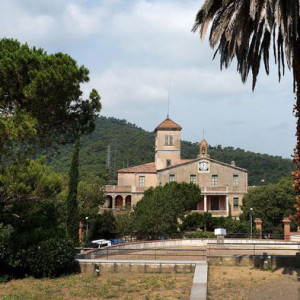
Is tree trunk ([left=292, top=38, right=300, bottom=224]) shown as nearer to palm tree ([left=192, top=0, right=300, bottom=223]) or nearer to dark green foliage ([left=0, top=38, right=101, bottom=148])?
palm tree ([left=192, top=0, right=300, bottom=223])

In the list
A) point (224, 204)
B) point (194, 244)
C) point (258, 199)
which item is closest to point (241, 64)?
point (194, 244)

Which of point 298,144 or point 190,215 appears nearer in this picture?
point 298,144

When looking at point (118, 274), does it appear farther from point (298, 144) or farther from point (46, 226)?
point (298, 144)

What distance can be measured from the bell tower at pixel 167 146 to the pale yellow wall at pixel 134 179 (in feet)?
5.70

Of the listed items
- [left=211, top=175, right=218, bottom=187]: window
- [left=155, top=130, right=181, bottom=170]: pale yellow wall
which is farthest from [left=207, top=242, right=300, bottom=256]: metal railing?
[left=155, top=130, right=181, bottom=170]: pale yellow wall

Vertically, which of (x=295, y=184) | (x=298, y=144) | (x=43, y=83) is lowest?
(x=295, y=184)

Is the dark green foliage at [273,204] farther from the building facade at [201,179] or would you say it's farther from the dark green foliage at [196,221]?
the dark green foliage at [196,221]

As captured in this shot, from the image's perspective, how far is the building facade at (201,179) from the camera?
55.8 m

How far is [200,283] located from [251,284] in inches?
72.2

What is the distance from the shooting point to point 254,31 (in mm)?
13141

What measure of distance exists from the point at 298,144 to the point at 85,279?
28.9 ft

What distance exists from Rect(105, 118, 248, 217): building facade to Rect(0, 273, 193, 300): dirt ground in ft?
127

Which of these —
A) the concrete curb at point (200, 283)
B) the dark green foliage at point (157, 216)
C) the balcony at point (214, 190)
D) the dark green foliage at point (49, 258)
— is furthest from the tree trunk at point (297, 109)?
the balcony at point (214, 190)

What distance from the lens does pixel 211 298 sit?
11531mm
